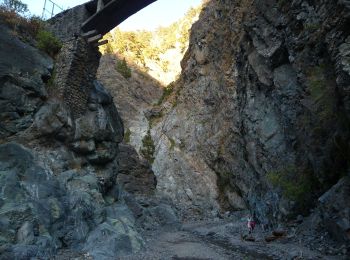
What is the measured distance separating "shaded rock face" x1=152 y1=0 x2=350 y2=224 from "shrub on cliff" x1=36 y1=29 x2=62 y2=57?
1279 cm

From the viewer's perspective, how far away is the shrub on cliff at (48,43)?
17594mm

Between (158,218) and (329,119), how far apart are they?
57.7 ft

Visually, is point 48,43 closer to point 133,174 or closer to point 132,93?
point 133,174

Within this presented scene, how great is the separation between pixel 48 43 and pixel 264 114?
562 inches

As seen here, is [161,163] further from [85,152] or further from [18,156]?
[18,156]

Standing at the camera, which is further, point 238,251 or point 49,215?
point 238,251

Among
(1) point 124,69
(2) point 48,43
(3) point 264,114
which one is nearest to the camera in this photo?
(2) point 48,43

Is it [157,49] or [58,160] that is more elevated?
[157,49]

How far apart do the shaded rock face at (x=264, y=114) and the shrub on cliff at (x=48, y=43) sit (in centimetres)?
1279

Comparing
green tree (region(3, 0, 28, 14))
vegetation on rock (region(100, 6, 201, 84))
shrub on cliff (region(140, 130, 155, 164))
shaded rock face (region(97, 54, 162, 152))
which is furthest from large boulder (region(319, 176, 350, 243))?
vegetation on rock (region(100, 6, 201, 84))

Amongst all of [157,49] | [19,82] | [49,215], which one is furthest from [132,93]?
[49,215]

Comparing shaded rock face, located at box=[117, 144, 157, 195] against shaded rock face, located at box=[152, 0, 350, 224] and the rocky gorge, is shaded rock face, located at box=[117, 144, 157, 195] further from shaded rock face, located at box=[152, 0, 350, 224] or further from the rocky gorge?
shaded rock face, located at box=[152, 0, 350, 224]

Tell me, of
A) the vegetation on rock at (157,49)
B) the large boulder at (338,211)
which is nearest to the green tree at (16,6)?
the large boulder at (338,211)

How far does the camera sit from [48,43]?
1766 cm
